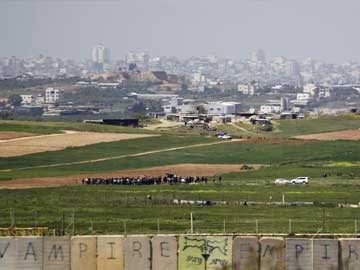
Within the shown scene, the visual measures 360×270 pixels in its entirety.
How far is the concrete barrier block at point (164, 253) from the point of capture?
27781 mm

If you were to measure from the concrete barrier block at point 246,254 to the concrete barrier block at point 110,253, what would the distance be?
252cm

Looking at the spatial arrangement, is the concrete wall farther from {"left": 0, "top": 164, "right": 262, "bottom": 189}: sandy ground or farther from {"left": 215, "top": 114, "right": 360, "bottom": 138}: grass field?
{"left": 215, "top": 114, "right": 360, "bottom": 138}: grass field

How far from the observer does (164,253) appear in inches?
1096

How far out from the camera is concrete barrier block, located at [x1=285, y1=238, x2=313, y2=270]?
27.7m

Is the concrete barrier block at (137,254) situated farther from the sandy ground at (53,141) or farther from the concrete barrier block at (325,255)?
the sandy ground at (53,141)

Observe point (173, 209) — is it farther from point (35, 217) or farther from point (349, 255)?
point (349, 255)

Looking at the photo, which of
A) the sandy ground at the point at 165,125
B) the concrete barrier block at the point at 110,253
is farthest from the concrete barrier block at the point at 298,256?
the sandy ground at the point at 165,125

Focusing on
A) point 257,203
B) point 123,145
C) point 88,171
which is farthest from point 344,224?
point 123,145

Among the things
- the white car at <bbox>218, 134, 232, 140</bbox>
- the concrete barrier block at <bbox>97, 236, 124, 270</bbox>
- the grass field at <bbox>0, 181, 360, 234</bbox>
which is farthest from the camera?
the white car at <bbox>218, 134, 232, 140</bbox>

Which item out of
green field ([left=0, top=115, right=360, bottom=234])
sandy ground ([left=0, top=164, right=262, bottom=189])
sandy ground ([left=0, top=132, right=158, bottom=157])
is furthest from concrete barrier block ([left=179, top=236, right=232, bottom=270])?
sandy ground ([left=0, top=132, right=158, bottom=157])

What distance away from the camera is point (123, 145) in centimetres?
9375

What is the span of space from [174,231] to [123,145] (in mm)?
55190

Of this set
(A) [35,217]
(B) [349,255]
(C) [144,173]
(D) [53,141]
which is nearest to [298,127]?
(D) [53,141]

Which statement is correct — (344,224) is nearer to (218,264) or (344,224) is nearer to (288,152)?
(218,264)
